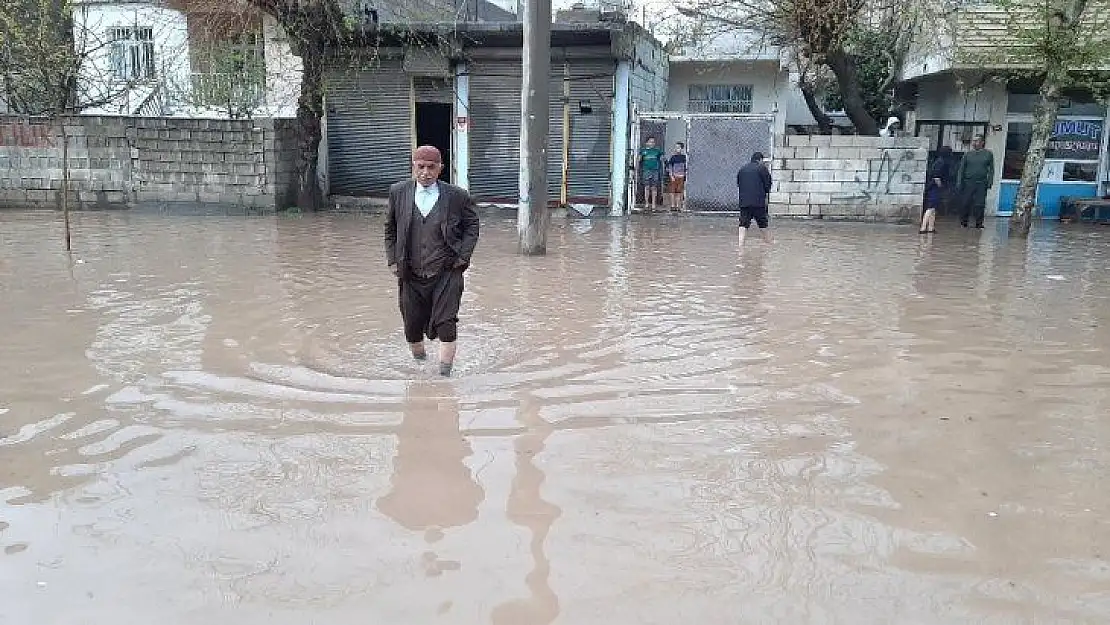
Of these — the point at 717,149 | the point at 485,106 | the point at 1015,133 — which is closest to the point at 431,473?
the point at 717,149

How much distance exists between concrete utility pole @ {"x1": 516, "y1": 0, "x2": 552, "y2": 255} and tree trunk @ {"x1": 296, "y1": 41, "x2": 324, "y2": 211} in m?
6.52

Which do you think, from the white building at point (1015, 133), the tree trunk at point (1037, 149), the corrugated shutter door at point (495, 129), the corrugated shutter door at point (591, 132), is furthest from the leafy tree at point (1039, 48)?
the corrugated shutter door at point (495, 129)

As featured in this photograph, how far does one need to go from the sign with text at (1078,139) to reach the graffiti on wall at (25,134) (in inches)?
806

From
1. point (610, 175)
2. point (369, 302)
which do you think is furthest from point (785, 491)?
point (610, 175)

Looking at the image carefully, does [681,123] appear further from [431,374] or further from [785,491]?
[785,491]

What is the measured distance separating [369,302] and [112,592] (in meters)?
5.52

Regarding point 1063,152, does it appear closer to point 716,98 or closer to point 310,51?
point 716,98

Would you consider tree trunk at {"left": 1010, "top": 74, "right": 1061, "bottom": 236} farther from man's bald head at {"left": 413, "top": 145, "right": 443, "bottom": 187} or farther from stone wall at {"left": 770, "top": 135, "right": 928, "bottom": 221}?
man's bald head at {"left": 413, "top": 145, "right": 443, "bottom": 187}

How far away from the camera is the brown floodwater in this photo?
3275 mm

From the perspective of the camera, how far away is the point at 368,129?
19.0 m

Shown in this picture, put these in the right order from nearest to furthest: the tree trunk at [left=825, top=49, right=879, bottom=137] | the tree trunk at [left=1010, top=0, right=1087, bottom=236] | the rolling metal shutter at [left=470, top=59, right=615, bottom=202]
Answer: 1. the tree trunk at [left=1010, top=0, right=1087, bottom=236]
2. the tree trunk at [left=825, top=49, right=879, bottom=137]
3. the rolling metal shutter at [left=470, top=59, right=615, bottom=202]

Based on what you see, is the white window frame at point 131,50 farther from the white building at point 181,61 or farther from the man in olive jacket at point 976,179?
the man in olive jacket at point 976,179

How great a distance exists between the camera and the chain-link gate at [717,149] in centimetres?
1733

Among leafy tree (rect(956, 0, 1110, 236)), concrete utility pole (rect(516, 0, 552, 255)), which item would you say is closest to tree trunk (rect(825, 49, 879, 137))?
leafy tree (rect(956, 0, 1110, 236))
